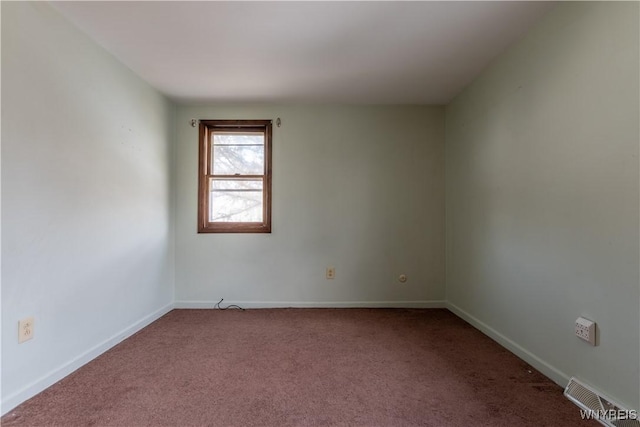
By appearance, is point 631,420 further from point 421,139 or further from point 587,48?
point 421,139

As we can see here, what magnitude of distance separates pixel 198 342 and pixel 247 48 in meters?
2.17

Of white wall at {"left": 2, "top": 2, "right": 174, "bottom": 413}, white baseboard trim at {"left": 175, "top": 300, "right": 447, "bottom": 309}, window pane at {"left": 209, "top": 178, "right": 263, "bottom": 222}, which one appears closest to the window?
window pane at {"left": 209, "top": 178, "right": 263, "bottom": 222}

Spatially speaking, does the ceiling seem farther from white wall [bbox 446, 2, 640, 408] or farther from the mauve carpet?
the mauve carpet

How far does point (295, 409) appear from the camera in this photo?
4.61ft

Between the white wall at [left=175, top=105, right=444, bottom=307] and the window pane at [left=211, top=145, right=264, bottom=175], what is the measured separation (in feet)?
0.67

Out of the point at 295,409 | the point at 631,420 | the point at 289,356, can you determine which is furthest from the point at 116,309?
the point at 631,420

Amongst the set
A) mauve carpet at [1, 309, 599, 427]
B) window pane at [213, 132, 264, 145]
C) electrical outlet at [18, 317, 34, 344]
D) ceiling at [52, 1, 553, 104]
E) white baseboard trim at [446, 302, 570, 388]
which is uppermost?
ceiling at [52, 1, 553, 104]

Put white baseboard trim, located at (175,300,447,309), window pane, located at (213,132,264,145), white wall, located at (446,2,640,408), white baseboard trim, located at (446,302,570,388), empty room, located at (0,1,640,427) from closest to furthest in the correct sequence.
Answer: white wall, located at (446,2,640,408) < empty room, located at (0,1,640,427) < white baseboard trim, located at (446,302,570,388) < white baseboard trim, located at (175,300,447,309) < window pane, located at (213,132,264,145)

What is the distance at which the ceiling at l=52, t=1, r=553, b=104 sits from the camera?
1.64 m

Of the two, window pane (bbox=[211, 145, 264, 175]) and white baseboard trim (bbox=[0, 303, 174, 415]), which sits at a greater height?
window pane (bbox=[211, 145, 264, 175])

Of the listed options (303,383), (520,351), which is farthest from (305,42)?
(520,351)

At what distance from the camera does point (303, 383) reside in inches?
64.3

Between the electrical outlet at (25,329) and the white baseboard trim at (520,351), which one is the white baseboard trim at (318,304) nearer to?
the white baseboard trim at (520,351)

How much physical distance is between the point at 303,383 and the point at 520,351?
145 cm
